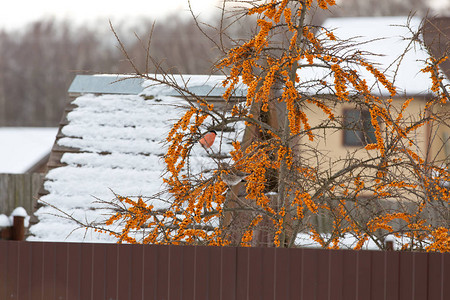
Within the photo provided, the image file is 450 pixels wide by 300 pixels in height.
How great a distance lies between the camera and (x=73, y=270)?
20.2 ft

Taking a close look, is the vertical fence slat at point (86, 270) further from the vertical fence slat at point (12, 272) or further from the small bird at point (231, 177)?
the small bird at point (231, 177)

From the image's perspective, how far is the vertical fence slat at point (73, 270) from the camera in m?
6.12

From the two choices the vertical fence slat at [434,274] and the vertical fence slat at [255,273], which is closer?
the vertical fence slat at [434,274]

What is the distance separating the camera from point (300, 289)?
5656 millimetres

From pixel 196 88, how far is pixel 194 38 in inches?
1374

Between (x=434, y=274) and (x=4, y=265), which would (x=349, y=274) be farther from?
(x=4, y=265)

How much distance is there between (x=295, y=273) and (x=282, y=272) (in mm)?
104

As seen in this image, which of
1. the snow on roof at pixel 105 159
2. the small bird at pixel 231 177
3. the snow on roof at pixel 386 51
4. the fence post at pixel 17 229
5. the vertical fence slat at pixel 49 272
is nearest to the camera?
the vertical fence slat at pixel 49 272

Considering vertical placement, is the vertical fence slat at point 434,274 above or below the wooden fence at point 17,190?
below

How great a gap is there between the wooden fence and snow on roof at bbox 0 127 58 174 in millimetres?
2801

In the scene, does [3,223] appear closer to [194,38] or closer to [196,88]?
[196,88]

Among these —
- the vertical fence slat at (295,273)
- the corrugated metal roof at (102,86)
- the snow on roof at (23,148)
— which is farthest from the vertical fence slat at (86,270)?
the snow on roof at (23,148)

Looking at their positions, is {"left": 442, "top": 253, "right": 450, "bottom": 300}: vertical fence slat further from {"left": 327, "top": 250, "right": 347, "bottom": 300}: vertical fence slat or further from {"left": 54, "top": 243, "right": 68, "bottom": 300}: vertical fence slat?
{"left": 54, "top": 243, "right": 68, "bottom": 300}: vertical fence slat

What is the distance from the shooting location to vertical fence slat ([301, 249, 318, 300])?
559 cm
